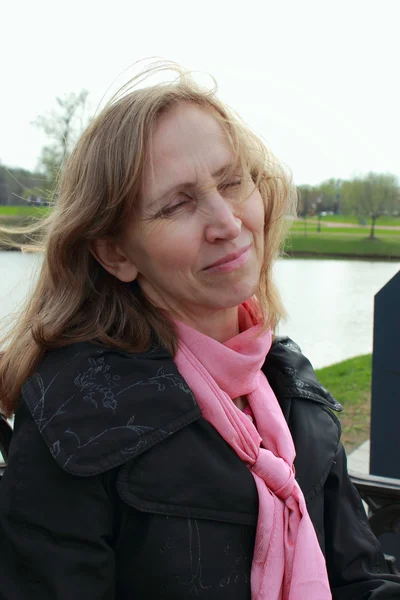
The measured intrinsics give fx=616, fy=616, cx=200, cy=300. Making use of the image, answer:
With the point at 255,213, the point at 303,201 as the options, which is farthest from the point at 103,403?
the point at 303,201

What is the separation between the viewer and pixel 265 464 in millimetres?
1432

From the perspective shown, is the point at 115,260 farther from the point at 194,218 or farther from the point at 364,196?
the point at 364,196

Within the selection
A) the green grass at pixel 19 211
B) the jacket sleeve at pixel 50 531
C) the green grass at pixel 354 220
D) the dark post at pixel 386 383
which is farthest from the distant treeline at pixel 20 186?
the green grass at pixel 354 220

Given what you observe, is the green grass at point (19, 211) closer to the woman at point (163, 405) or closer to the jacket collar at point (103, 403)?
the woman at point (163, 405)

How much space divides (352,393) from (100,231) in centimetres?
515

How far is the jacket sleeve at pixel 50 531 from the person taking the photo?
47.7 inches

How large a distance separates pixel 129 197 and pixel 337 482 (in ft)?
3.13

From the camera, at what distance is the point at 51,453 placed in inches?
49.1

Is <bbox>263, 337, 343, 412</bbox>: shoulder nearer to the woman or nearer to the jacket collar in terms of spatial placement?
the woman

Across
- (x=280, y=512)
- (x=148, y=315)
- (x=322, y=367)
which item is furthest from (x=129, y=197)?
(x=322, y=367)

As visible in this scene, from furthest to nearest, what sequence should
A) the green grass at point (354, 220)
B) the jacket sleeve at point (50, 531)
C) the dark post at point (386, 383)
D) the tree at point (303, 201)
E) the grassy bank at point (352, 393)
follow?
the green grass at point (354, 220)
the grassy bank at point (352, 393)
the dark post at point (386, 383)
the tree at point (303, 201)
the jacket sleeve at point (50, 531)

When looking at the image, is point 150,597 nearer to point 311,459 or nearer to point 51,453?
point 51,453

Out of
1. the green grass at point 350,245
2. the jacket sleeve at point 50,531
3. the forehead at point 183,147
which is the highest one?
the forehead at point 183,147

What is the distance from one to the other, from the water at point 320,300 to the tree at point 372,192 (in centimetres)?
417
